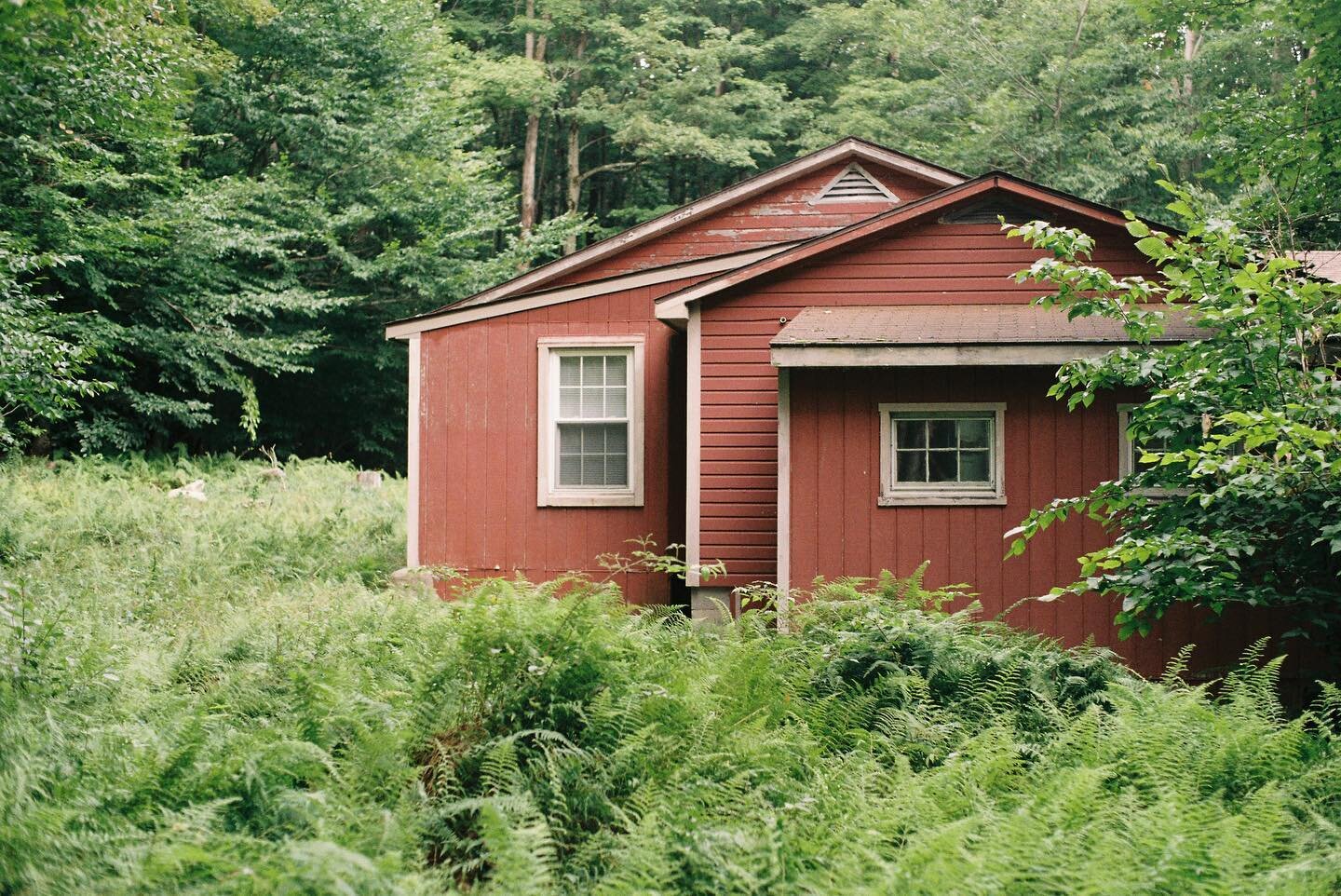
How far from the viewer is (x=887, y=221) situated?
10.3 meters

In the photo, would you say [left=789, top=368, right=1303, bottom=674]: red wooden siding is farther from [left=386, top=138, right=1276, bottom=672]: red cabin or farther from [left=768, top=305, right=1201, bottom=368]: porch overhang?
[left=768, top=305, right=1201, bottom=368]: porch overhang

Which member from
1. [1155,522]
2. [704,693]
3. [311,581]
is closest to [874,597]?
[1155,522]

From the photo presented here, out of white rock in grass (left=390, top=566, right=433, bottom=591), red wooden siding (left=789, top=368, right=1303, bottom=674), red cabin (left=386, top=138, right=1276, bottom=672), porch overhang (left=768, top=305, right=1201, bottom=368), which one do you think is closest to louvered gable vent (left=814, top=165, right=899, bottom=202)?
red cabin (left=386, top=138, right=1276, bottom=672)

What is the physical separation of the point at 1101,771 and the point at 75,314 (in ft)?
55.9

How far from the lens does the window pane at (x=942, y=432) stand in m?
9.82

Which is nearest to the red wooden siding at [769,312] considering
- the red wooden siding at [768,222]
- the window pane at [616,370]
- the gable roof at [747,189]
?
the window pane at [616,370]

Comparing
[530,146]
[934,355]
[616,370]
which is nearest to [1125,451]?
[934,355]

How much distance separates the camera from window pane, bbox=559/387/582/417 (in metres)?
12.1

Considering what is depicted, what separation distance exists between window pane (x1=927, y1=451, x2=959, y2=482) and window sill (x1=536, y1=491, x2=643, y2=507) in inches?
132

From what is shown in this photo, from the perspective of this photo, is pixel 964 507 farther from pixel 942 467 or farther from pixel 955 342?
pixel 955 342

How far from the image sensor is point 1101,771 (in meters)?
4.65

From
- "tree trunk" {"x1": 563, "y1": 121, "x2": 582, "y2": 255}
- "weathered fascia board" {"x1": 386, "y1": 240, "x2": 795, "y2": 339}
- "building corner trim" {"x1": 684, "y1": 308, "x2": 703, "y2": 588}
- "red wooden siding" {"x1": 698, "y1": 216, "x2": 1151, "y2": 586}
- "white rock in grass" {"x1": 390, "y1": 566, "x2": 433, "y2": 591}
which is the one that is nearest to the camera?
"red wooden siding" {"x1": 698, "y1": 216, "x2": 1151, "y2": 586}

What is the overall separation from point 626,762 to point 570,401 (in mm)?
7305

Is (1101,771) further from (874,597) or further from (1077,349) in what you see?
(1077,349)
